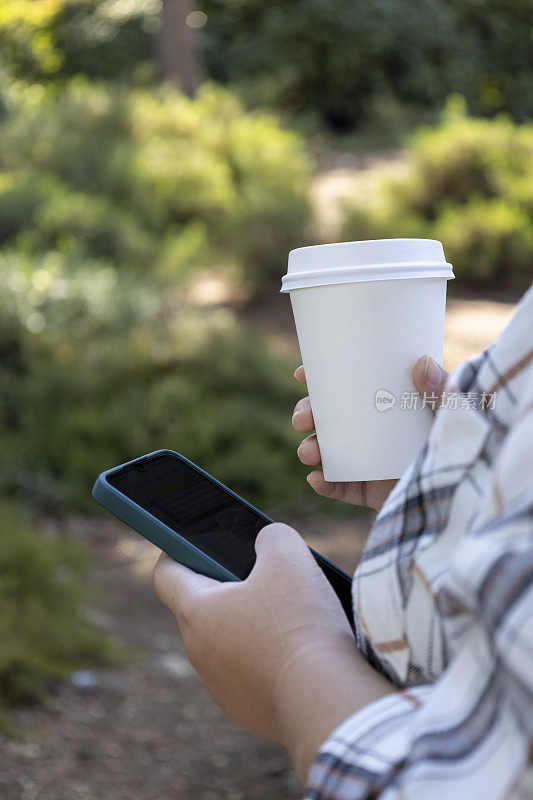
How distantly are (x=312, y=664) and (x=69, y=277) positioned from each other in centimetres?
462

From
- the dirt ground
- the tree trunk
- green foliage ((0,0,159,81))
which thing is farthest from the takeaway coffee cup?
green foliage ((0,0,159,81))

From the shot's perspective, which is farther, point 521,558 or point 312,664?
point 312,664

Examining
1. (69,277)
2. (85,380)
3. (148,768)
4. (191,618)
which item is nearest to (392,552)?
(191,618)

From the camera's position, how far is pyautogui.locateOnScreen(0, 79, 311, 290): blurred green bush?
19.7 ft

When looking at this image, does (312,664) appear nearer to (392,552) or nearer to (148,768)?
(392,552)

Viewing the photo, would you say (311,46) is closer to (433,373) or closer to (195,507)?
(433,373)

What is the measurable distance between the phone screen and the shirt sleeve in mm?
377

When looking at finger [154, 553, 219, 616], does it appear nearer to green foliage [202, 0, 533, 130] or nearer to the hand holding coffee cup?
the hand holding coffee cup

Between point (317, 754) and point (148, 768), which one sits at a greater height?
point (317, 754)

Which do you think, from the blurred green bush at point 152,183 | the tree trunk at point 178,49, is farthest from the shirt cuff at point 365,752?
the tree trunk at point 178,49

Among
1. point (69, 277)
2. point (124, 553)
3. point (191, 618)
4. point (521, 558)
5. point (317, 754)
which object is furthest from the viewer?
point (69, 277)

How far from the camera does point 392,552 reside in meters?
0.69

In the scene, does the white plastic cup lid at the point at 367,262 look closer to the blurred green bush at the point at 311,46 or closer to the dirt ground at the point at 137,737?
the dirt ground at the point at 137,737

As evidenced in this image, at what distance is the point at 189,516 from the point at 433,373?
359 mm
